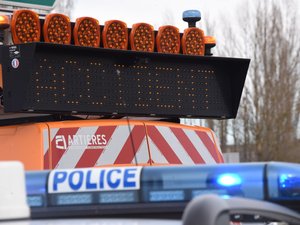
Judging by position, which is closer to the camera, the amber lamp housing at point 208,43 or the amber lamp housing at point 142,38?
the amber lamp housing at point 142,38

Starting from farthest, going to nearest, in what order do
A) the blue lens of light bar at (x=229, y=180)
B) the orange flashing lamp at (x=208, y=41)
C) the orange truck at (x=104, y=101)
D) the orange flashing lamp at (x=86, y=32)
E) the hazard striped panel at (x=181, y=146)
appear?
the orange flashing lamp at (x=208, y=41) < the hazard striped panel at (x=181, y=146) < the orange flashing lamp at (x=86, y=32) < the orange truck at (x=104, y=101) < the blue lens of light bar at (x=229, y=180)

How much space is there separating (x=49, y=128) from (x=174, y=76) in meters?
0.84

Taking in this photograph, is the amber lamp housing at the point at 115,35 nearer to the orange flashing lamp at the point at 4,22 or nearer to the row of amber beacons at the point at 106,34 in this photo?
the row of amber beacons at the point at 106,34

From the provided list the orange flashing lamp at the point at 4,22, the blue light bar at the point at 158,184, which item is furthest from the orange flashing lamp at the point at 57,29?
the blue light bar at the point at 158,184

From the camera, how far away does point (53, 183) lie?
2.96 meters

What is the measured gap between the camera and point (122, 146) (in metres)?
5.33

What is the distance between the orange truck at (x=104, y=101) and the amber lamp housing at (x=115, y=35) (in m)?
0.09

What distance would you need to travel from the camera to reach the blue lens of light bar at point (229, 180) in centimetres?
286

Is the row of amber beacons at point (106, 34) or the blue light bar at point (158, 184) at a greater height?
the row of amber beacons at point (106, 34)

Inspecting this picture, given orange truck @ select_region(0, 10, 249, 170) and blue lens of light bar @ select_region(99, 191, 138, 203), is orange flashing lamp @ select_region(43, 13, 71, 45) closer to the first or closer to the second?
orange truck @ select_region(0, 10, 249, 170)

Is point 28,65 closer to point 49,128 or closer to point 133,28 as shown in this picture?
point 49,128

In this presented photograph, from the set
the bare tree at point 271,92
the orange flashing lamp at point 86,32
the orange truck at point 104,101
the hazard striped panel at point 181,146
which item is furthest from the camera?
the bare tree at point 271,92

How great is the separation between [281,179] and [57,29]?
2.50m

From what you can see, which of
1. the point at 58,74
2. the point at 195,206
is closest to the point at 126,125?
the point at 58,74
